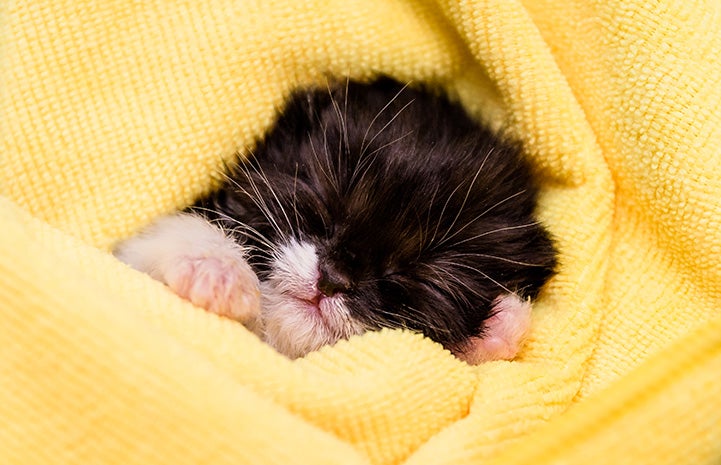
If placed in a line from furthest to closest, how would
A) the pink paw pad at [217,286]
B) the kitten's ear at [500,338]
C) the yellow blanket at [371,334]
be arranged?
the kitten's ear at [500,338] < the pink paw pad at [217,286] < the yellow blanket at [371,334]

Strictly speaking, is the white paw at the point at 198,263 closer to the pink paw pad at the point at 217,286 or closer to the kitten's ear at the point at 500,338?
the pink paw pad at the point at 217,286

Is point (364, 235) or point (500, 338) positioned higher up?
point (364, 235)

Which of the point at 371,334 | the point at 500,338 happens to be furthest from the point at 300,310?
the point at 500,338

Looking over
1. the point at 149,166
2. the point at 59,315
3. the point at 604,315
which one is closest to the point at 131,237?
the point at 149,166

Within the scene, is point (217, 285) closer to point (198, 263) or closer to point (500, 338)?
point (198, 263)

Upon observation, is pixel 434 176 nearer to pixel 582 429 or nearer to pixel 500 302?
pixel 500 302

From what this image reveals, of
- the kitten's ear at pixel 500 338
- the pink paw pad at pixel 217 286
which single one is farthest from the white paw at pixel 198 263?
the kitten's ear at pixel 500 338

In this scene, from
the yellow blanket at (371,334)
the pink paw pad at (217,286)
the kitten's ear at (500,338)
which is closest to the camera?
the yellow blanket at (371,334)
